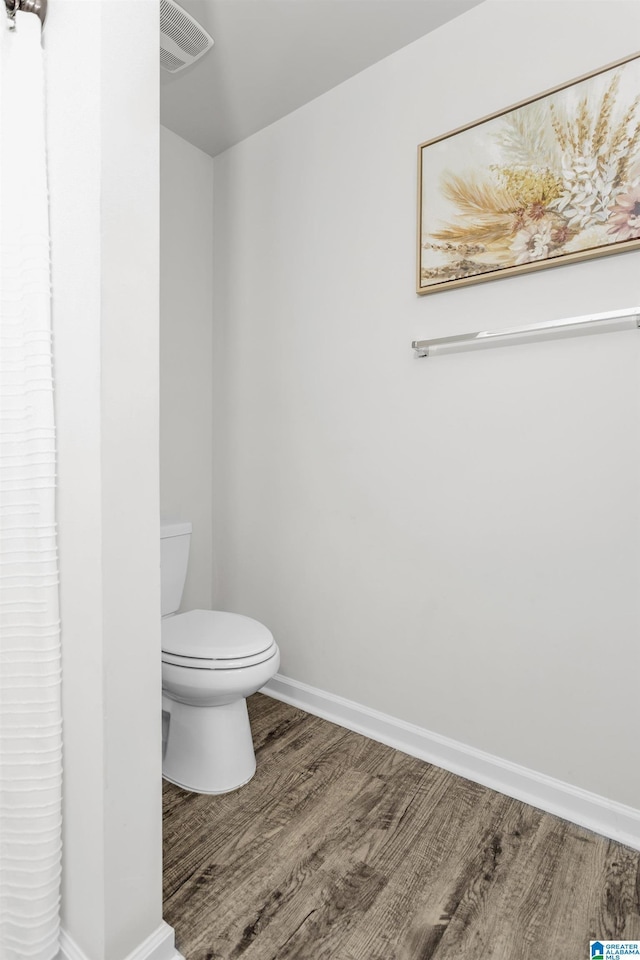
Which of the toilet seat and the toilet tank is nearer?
the toilet seat

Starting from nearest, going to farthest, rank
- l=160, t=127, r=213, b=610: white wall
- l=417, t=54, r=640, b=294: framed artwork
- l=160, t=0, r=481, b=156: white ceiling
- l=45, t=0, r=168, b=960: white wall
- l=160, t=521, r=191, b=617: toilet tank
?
l=45, t=0, r=168, b=960: white wall → l=417, t=54, r=640, b=294: framed artwork → l=160, t=0, r=481, b=156: white ceiling → l=160, t=521, r=191, b=617: toilet tank → l=160, t=127, r=213, b=610: white wall

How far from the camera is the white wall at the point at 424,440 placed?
4.86 feet

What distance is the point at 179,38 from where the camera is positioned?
173cm

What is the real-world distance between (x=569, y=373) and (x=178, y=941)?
5.53 ft

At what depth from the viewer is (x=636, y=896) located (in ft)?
4.13

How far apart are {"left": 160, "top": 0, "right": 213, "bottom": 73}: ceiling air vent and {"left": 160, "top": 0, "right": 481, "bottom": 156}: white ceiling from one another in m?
0.04

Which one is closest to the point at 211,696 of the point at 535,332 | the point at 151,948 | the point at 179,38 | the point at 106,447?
the point at 151,948

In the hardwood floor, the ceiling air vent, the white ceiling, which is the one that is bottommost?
the hardwood floor

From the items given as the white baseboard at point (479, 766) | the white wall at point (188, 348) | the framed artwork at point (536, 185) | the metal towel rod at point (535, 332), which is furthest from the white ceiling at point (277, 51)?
the white baseboard at point (479, 766)

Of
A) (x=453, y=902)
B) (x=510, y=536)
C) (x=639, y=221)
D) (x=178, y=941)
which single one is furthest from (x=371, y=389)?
(x=178, y=941)

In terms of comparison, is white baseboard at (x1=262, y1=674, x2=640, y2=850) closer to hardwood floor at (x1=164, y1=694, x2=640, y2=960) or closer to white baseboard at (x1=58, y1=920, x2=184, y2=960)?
hardwood floor at (x1=164, y1=694, x2=640, y2=960)

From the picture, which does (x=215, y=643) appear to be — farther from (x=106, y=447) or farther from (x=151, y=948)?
(x=106, y=447)

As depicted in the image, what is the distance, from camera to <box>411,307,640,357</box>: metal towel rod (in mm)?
1421

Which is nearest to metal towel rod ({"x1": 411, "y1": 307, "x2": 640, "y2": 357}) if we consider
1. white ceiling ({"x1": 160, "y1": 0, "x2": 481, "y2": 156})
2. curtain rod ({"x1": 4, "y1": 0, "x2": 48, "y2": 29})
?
white ceiling ({"x1": 160, "y1": 0, "x2": 481, "y2": 156})
